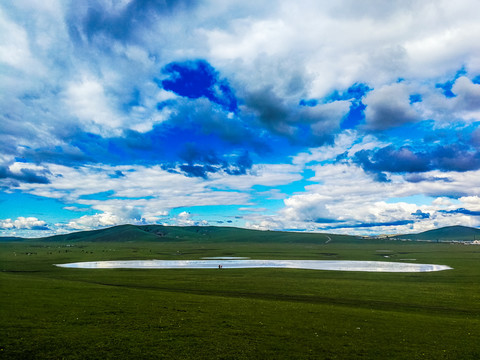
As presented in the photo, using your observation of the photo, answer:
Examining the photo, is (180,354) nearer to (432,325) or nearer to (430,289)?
(432,325)

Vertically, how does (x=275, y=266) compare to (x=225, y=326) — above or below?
below

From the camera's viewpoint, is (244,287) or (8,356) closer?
(8,356)

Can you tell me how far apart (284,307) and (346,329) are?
11.2 meters

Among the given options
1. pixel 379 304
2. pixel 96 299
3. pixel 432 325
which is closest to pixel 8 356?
pixel 96 299

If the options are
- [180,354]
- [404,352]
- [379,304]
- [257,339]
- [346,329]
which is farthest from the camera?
[379,304]

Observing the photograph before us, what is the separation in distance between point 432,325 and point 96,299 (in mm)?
38930

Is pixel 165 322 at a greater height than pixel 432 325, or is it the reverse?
pixel 165 322

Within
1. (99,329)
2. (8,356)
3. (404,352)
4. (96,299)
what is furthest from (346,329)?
(96,299)

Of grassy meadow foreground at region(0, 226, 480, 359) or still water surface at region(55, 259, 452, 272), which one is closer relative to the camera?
grassy meadow foreground at region(0, 226, 480, 359)

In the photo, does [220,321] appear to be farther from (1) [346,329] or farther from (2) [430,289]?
(2) [430,289]

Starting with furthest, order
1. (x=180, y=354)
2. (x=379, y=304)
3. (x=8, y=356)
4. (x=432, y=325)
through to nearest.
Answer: (x=379, y=304), (x=432, y=325), (x=180, y=354), (x=8, y=356)

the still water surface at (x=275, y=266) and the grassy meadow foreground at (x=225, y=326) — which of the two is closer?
the grassy meadow foreground at (x=225, y=326)

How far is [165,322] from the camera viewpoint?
31562 mm

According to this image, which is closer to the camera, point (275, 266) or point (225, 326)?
point (225, 326)
